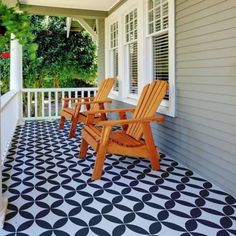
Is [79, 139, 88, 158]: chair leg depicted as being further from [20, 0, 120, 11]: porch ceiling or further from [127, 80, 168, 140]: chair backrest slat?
[20, 0, 120, 11]: porch ceiling

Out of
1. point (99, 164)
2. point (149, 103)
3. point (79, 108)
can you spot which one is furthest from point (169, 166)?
point (79, 108)

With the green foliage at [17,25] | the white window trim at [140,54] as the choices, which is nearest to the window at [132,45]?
the white window trim at [140,54]

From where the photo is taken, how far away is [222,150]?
291 cm

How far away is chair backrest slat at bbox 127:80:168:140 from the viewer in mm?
3678

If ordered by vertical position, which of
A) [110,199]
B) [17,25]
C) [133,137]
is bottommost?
[110,199]

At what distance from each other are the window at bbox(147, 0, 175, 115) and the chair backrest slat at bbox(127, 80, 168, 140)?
0.18m

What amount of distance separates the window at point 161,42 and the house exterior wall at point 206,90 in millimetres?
144

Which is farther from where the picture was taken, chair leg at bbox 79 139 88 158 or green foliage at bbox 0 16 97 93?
green foliage at bbox 0 16 97 93

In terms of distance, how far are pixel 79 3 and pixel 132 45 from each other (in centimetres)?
162

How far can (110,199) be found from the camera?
2.70m

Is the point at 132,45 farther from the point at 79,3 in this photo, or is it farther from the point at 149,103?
the point at 149,103

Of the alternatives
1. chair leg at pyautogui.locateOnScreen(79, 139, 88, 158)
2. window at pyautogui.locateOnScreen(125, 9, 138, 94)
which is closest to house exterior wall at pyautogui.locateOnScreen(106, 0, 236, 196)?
→ chair leg at pyautogui.locateOnScreen(79, 139, 88, 158)

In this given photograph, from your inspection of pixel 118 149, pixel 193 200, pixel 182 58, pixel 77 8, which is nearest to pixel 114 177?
pixel 118 149

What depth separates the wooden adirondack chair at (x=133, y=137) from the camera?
3.25 m
